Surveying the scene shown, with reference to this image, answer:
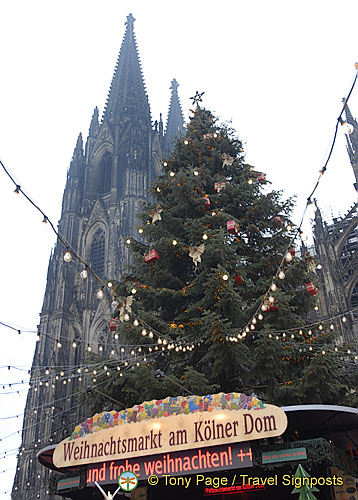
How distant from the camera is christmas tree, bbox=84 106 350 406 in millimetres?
9148

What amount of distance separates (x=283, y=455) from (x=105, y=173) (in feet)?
116

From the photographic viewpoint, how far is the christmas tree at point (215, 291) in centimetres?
915

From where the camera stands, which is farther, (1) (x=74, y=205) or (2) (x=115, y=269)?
(1) (x=74, y=205)

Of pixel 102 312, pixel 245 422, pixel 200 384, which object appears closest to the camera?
pixel 245 422

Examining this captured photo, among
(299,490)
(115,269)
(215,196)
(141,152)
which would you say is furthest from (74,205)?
(299,490)

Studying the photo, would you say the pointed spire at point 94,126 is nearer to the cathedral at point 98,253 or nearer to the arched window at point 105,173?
the cathedral at point 98,253

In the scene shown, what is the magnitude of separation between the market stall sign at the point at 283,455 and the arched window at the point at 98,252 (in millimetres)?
26819

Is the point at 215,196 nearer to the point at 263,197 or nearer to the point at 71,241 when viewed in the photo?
the point at 263,197

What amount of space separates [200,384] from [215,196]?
5.07 m

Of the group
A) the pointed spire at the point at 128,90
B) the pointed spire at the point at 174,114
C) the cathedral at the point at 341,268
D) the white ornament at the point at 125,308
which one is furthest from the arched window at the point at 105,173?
the white ornament at the point at 125,308

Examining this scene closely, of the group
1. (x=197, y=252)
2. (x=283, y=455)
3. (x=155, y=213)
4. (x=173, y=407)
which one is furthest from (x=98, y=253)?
(x=283, y=455)

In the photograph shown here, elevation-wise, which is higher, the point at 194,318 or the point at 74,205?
the point at 74,205

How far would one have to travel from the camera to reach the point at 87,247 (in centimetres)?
3609

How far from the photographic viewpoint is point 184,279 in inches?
464
